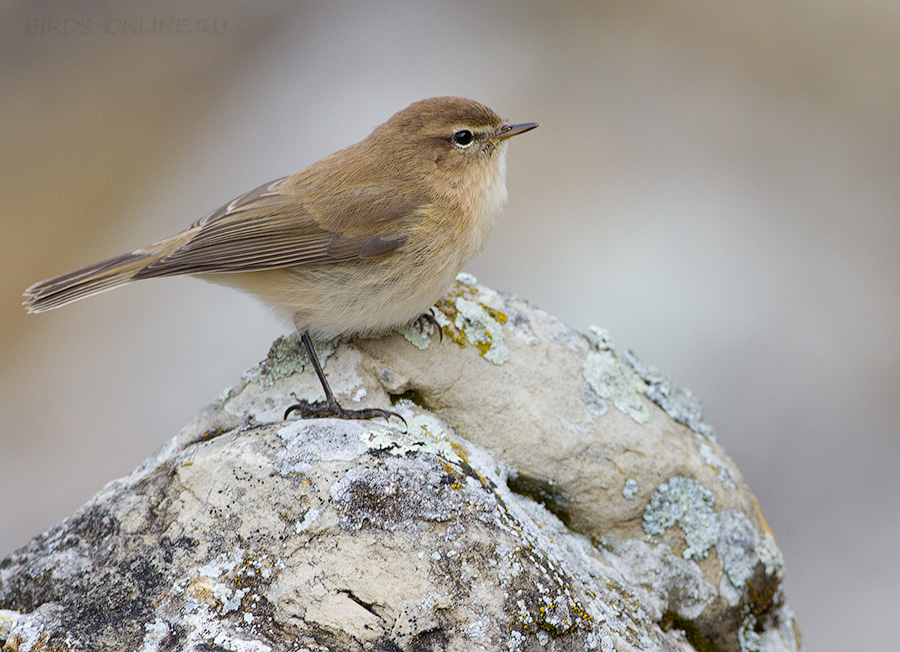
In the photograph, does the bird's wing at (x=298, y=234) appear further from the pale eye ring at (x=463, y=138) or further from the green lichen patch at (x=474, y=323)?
the pale eye ring at (x=463, y=138)

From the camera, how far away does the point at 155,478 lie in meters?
3.17

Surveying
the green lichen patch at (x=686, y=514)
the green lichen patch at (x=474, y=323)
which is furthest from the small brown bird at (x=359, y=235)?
the green lichen patch at (x=686, y=514)

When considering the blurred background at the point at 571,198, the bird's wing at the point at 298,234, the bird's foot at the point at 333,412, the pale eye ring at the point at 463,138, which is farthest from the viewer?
the blurred background at the point at 571,198

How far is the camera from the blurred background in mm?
6574

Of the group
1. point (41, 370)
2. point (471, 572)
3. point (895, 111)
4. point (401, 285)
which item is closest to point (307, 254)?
point (401, 285)

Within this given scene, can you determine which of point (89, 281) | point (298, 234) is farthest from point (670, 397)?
point (89, 281)

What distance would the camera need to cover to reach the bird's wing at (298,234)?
12.8ft

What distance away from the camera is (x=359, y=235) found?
394 centimetres

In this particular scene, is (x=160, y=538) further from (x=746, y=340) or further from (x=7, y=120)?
(x=7, y=120)

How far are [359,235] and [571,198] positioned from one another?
4.55 meters

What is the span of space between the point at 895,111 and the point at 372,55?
5.66 m

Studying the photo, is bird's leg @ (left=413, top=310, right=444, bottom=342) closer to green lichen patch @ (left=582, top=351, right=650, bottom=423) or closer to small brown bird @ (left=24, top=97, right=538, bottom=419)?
small brown bird @ (left=24, top=97, right=538, bottom=419)

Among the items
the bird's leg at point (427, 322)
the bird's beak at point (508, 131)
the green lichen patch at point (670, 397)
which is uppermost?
the bird's beak at point (508, 131)

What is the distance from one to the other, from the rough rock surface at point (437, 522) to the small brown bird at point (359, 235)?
21cm
